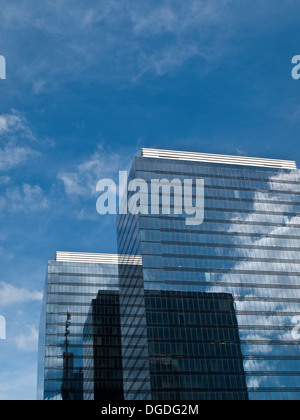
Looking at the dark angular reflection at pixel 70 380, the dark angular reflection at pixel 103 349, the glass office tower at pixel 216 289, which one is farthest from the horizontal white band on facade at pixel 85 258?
the dark angular reflection at pixel 70 380

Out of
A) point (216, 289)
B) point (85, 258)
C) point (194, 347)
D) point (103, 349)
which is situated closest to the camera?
point (194, 347)

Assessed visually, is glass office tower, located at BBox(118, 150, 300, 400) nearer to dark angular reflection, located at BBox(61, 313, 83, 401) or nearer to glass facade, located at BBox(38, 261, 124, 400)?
glass facade, located at BBox(38, 261, 124, 400)

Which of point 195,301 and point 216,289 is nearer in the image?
point 195,301

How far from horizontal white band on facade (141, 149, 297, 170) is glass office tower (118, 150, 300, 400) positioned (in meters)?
0.38

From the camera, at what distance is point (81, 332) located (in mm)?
141625

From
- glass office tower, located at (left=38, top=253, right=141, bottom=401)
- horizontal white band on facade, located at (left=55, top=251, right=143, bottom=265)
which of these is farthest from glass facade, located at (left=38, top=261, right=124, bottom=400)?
horizontal white band on facade, located at (left=55, top=251, right=143, bottom=265)

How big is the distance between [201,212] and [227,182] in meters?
12.9

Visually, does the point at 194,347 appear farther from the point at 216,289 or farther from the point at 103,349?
the point at 103,349

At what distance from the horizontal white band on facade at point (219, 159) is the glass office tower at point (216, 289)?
38 cm

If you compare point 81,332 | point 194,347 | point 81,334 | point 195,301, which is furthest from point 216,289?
point 81,334

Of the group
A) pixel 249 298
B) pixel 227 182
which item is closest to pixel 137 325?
pixel 249 298

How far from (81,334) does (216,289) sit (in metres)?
46.6

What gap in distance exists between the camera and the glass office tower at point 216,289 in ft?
350

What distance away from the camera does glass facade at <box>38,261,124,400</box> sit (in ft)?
443
